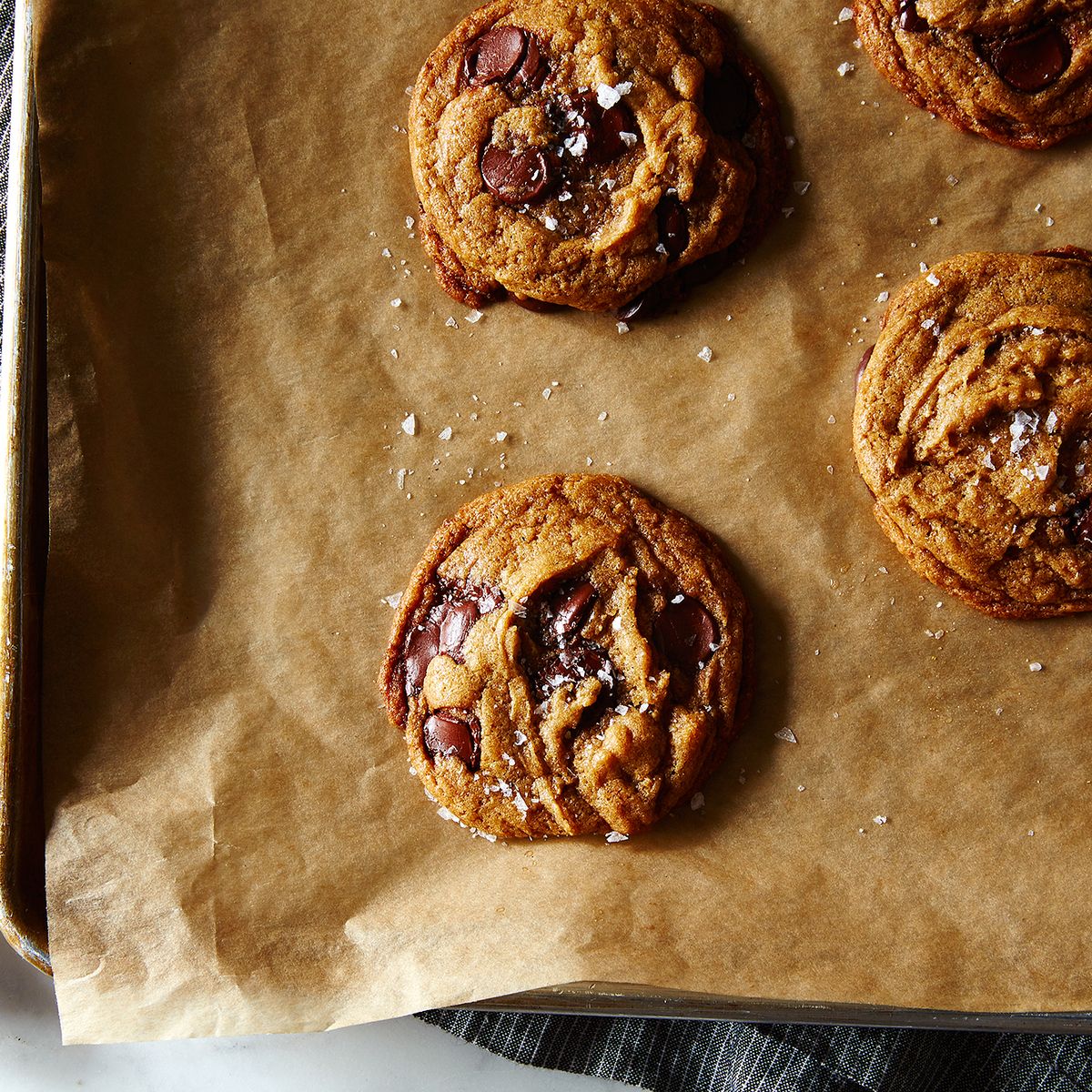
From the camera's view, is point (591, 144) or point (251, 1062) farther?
point (251, 1062)

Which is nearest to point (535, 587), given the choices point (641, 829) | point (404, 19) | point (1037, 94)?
point (641, 829)

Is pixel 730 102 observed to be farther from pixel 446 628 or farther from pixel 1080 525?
pixel 446 628

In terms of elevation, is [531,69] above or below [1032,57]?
above

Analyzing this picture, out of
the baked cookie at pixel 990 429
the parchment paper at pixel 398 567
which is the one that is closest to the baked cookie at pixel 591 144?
the parchment paper at pixel 398 567

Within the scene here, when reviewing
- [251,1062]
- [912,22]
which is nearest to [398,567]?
[251,1062]

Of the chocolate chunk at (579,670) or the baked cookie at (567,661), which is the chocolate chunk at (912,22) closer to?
the baked cookie at (567,661)

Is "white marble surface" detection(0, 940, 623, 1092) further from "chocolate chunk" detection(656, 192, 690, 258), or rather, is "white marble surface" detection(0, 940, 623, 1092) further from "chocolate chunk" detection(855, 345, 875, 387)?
"chocolate chunk" detection(656, 192, 690, 258)

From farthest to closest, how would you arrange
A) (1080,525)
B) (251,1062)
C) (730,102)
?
1. (251,1062)
2. (730,102)
3. (1080,525)

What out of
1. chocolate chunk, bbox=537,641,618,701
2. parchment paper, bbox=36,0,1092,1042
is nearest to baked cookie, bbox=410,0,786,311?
parchment paper, bbox=36,0,1092,1042
